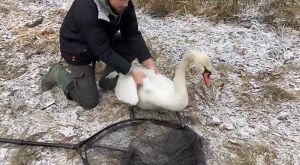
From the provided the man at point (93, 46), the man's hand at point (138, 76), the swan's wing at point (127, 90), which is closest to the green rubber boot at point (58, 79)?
the man at point (93, 46)

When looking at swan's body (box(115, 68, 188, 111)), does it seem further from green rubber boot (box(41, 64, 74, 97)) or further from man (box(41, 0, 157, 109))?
green rubber boot (box(41, 64, 74, 97))

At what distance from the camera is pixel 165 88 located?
2404mm

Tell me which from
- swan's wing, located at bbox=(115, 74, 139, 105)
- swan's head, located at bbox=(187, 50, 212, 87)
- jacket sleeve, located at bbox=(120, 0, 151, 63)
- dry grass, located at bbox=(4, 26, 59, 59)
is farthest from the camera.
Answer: dry grass, located at bbox=(4, 26, 59, 59)

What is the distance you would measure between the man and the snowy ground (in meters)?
0.12

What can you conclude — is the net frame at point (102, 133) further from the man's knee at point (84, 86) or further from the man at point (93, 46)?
the man's knee at point (84, 86)

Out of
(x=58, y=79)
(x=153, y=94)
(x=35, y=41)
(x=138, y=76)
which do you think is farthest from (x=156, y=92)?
(x=35, y=41)

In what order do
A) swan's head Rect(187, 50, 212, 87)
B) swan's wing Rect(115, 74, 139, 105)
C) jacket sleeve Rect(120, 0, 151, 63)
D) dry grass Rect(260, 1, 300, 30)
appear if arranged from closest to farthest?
swan's head Rect(187, 50, 212, 87) < swan's wing Rect(115, 74, 139, 105) < jacket sleeve Rect(120, 0, 151, 63) < dry grass Rect(260, 1, 300, 30)

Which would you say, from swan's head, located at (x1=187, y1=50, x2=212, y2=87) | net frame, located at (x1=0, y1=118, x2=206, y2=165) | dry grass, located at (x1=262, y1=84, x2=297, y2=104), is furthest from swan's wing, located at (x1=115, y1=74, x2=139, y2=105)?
dry grass, located at (x1=262, y1=84, x2=297, y2=104)

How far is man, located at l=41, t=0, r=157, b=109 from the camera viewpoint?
2.33m

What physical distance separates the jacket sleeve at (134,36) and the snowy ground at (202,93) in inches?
16.9

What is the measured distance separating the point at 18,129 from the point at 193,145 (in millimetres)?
1213

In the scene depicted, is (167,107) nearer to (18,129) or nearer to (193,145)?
(193,145)

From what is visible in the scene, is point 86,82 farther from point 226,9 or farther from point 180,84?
point 226,9

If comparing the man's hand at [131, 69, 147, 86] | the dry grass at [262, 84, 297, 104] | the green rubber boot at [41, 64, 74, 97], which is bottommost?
the green rubber boot at [41, 64, 74, 97]
